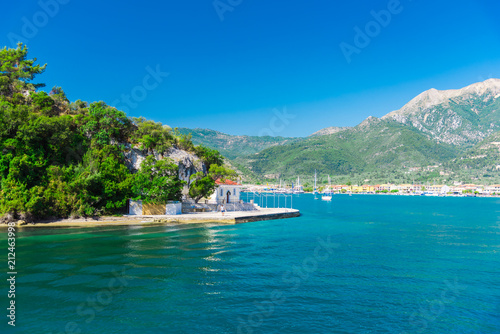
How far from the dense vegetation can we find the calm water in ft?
28.4

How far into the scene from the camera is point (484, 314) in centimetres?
1266

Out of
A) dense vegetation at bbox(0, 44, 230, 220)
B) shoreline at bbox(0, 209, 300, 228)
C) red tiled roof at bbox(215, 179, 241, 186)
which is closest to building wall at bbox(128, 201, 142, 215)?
dense vegetation at bbox(0, 44, 230, 220)

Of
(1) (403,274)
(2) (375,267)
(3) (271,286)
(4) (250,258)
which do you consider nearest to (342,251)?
(2) (375,267)

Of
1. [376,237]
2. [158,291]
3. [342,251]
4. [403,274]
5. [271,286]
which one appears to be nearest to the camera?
[158,291]

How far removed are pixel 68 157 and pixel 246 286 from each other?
124 feet

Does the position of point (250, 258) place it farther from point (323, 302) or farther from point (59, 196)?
point (59, 196)

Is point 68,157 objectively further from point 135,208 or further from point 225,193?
point 225,193

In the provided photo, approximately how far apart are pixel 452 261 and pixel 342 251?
7743mm

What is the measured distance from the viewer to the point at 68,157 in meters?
42.2

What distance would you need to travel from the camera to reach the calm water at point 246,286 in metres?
11.3

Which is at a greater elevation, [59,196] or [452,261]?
[59,196]

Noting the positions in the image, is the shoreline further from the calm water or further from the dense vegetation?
the calm water

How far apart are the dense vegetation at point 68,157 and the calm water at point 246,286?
28.4 feet

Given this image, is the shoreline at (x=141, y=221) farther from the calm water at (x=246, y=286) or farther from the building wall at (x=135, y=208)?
the calm water at (x=246, y=286)
